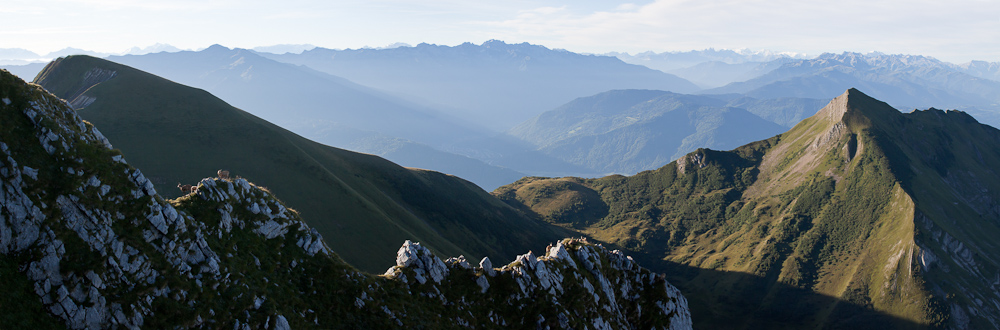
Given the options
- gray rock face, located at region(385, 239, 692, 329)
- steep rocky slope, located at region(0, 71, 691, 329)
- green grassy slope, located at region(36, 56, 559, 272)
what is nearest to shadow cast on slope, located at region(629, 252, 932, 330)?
green grassy slope, located at region(36, 56, 559, 272)

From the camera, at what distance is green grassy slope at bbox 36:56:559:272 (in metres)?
121

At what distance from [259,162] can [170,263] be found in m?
115

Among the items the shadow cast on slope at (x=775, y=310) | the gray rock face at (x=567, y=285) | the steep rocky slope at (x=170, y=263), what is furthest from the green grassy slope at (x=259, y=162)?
the shadow cast on slope at (x=775, y=310)

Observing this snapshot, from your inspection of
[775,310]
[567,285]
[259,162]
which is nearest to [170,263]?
[567,285]

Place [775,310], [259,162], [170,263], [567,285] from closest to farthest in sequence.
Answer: [170,263]
[567,285]
[259,162]
[775,310]

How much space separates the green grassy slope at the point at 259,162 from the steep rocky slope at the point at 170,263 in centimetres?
6843

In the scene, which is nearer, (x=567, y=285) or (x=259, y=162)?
(x=567, y=285)

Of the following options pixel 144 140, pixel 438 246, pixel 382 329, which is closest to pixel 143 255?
pixel 382 329

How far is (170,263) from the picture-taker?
31.7 m

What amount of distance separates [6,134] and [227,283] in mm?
15502

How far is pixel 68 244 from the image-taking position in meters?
28.3

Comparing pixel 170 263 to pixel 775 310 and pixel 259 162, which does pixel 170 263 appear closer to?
pixel 259 162

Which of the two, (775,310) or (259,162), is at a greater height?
(259,162)

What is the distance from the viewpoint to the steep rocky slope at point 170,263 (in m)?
27.5
